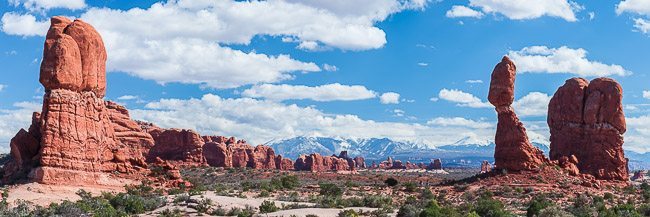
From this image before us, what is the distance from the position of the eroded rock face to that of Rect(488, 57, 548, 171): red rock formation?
5001mm

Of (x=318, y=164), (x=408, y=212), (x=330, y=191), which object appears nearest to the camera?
(x=408, y=212)

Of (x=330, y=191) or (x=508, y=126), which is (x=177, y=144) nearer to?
(x=330, y=191)

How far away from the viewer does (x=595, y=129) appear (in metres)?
55.0

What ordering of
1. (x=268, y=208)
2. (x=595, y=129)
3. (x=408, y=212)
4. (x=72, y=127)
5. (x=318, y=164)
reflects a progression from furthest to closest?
(x=318, y=164) < (x=595, y=129) < (x=72, y=127) < (x=268, y=208) < (x=408, y=212)

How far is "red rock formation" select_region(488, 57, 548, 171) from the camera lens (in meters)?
49.5

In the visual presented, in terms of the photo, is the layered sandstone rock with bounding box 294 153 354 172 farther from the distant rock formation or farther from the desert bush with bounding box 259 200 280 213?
the desert bush with bounding box 259 200 280 213

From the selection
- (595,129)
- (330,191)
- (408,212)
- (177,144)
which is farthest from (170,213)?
(177,144)

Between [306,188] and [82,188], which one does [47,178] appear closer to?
[82,188]

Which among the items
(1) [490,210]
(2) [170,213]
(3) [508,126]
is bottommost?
(1) [490,210]

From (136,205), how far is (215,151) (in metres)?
58.1

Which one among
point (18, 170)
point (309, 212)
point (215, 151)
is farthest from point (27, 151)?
point (215, 151)

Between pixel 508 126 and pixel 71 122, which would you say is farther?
pixel 508 126

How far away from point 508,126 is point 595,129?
30.9 ft

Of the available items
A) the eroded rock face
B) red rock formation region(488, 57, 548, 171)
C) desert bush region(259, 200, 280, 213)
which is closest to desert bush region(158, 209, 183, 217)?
desert bush region(259, 200, 280, 213)
